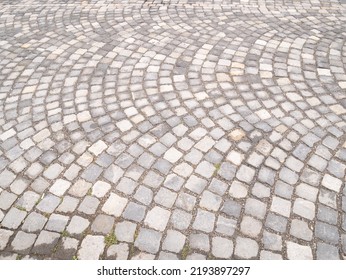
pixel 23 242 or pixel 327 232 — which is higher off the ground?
pixel 23 242

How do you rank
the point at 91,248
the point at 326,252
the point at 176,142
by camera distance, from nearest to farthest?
the point at 326,252 → the point at 91,248 → the point at 176,142

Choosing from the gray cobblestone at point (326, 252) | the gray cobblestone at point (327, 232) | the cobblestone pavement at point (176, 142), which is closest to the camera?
the gray cobblestone at point (326, 252)

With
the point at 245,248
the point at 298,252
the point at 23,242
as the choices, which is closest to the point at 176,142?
the point at 245,248

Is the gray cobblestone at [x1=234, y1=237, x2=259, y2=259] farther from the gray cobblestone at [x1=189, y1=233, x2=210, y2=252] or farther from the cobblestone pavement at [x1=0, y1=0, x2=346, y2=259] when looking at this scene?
the gray cobblestone at [x1=189, y1=233, x2=210, y2=252]

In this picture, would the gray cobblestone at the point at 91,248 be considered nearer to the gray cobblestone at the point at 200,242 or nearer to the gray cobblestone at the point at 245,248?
the gray cobblestone at the point at 200,242

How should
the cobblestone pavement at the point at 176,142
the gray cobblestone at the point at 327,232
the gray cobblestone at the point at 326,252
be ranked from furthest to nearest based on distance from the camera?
the cobblestone pavement at the point at 176,142
the gray cobblestone at the point at 327,232
the gray cobblestone at the point at 326,252

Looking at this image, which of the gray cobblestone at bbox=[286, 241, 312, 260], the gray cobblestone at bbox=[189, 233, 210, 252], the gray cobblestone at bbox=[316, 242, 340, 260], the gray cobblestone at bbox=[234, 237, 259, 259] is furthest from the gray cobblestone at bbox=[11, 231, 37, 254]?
the gray cobblestone at bbox=[316, 242, 340, 260]

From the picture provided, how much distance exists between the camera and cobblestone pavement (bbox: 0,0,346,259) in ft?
9.73

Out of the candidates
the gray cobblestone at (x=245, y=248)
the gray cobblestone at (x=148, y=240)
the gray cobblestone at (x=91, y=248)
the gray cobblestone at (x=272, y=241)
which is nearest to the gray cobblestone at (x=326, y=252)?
the gray cobblestone at (x=272, y=241)

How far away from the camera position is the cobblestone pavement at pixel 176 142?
296 centimetres

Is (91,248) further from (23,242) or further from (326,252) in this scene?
(326,252)

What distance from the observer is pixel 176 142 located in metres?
3.87
